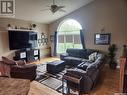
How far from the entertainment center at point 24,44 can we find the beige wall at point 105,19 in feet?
10.2

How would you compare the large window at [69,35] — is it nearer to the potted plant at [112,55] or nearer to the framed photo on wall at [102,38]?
the framed photo on wall at [102,38]

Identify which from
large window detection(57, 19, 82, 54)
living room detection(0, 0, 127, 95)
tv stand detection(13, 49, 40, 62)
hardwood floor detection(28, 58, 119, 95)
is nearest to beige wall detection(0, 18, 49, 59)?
living room detection(0, 0, 127, 95)

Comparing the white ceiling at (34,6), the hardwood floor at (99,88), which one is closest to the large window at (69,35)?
the white ceiling at (34,6)

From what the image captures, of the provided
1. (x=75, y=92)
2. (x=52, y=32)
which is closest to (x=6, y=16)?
(x=52, y=32)

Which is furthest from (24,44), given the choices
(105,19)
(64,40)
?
(105,19)

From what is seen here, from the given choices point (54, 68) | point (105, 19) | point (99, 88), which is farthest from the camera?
point (105, 19)

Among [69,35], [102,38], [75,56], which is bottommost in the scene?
[75,56]

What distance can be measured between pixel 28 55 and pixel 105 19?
490 cm

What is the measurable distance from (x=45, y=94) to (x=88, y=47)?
4806 millimetres

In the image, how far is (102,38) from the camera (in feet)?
23.9

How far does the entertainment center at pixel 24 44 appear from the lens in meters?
7.03

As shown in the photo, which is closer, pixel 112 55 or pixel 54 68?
pixel 54 68

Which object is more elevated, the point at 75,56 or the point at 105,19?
the point at 105,19

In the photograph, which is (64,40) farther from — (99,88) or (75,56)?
(99,88)
